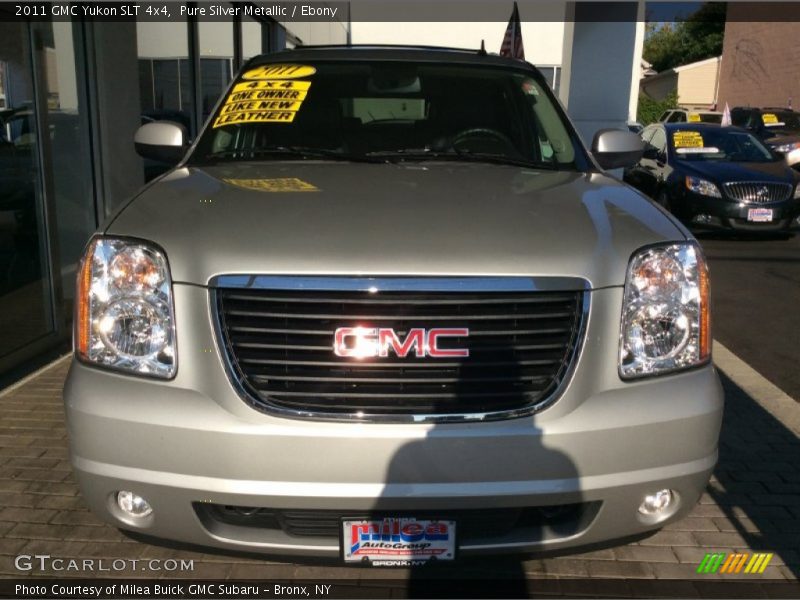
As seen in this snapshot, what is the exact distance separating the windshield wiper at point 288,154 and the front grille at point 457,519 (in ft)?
5.19

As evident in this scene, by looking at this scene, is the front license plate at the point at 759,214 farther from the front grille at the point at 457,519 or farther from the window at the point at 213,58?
the front grille at the point at 457,519

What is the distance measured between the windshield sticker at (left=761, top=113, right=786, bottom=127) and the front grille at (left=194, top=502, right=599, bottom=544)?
65.1ft

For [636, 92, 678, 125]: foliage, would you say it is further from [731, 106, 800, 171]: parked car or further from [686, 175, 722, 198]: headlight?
[686, 175, 722, 198]: headlight

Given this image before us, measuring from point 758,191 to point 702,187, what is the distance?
73 centimetres

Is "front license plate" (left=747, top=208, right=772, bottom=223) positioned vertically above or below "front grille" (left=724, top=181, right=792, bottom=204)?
below

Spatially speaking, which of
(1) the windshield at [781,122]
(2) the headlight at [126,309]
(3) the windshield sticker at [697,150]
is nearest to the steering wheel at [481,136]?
(2) the headlight at [126,309]

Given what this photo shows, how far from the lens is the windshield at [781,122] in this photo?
19214 millimetres

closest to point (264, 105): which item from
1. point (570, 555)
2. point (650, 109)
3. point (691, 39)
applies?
point (570, 555)

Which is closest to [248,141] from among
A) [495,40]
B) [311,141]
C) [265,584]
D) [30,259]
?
[311,141]

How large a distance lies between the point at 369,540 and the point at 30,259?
4.34 meters

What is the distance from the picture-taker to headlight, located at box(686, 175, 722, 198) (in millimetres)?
10320

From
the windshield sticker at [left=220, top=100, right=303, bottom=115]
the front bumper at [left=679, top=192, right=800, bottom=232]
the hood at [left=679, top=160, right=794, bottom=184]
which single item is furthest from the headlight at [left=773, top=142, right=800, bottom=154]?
the windshield sticker at [left=220, top=100, right=303, bottom=115]

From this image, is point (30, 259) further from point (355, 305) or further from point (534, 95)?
point (355, 305)

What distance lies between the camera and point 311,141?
3.51 m
